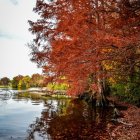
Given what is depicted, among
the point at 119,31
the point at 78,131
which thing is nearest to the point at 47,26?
the point at 78,131

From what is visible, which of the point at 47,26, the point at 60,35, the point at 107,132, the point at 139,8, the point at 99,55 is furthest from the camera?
the point at 47,26

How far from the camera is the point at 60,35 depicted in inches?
996

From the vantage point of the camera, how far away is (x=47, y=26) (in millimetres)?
27969

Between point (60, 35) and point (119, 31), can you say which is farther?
point (60, 35)

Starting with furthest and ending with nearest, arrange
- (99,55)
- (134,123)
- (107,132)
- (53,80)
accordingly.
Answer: (53,80)
(107,132)
(134,123)
(99,55)

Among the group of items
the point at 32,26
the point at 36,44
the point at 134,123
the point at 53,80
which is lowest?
→ the point at 134,123

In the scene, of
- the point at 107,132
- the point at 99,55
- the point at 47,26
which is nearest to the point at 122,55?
the point at 99,55

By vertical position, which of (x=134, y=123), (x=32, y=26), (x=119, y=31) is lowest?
(x=134, y=123)

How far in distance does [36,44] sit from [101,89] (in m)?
8.28

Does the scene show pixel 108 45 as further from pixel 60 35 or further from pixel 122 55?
pixel 60 35

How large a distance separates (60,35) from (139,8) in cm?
1704

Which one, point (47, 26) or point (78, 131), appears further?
point (47, 26)

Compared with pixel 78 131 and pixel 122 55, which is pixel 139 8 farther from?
pixel 78 131

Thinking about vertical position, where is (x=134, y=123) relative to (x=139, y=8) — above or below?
below
